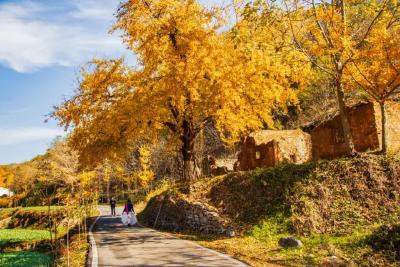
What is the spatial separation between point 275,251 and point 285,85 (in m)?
11.9

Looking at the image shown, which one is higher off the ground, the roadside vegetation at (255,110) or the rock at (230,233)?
the roadside vegetation at (255,110)

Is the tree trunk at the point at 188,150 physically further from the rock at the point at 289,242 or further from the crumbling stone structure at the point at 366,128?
the rock at the point at 289,242

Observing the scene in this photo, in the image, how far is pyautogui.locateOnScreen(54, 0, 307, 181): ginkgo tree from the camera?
57.0 feet

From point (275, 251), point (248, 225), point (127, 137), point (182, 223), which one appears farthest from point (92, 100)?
point (275, 251)

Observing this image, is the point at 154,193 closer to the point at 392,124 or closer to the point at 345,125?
the point at 345,125

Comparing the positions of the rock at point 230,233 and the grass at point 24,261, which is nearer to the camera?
the rock at point 230,233

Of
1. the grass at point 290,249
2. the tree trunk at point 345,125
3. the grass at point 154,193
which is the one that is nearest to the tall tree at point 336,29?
the tree trunk at point 345,125

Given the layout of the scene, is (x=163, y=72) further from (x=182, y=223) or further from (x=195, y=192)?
(x=182, y=223)

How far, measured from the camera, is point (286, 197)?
15.1 metres

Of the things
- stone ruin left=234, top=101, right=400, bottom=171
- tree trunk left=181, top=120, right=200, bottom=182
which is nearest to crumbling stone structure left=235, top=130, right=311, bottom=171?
stone ruin left=234, top=101, right=400, bottom=171

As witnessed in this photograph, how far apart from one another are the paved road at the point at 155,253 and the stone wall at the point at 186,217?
4.92 feet

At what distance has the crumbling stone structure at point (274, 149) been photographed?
67.8ft

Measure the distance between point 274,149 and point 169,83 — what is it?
22.4 feet

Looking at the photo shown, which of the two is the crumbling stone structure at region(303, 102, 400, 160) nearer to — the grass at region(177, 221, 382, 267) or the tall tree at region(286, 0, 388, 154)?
the tall tree at region(286, 0, 388, 154)
